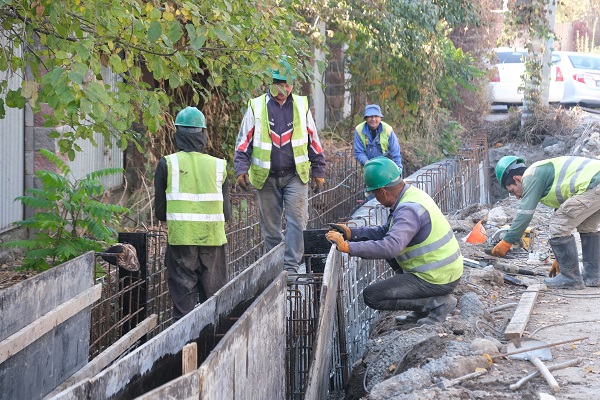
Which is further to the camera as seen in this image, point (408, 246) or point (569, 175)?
point (569, 175)

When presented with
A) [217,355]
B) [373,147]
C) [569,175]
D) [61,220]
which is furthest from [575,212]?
[217,355]

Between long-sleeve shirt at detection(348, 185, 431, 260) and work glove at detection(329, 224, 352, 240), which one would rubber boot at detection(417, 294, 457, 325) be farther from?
work glove at detection(329, 224, 352, 240)

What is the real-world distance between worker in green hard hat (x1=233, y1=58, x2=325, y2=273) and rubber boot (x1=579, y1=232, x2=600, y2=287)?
2.81 m

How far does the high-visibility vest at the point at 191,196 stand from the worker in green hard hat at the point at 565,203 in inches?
123

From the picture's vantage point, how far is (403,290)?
701 centimetres

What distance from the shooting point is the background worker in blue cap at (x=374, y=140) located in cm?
1180

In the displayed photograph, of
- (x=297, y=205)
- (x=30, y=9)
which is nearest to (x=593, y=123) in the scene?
(x=297, y=205)

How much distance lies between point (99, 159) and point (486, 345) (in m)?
6.25

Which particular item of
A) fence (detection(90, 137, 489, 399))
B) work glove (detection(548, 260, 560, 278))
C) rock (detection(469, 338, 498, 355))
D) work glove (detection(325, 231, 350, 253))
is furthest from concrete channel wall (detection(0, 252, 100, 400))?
work glove (detection(548, 260, 560, 278))

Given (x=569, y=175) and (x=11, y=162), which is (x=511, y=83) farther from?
(x=11, y=162)

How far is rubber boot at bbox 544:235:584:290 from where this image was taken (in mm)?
8469

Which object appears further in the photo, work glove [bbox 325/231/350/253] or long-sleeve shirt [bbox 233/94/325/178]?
long-sleeve shirt [bbox 233/94/325/178]

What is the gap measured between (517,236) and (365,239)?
2161mm

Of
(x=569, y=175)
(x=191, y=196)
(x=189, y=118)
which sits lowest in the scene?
(x=191, y=196)
